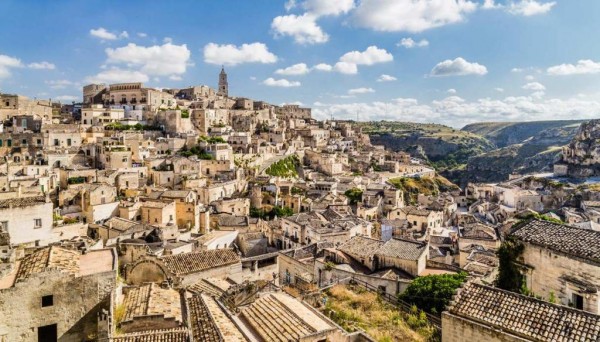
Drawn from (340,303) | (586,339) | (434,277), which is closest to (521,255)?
(434,277)

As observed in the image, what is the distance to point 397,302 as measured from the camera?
65.8 ft

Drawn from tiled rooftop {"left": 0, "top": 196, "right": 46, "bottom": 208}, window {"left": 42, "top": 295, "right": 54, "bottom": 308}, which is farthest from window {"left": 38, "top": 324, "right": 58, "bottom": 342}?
tiled rooftop {"left": 0, "top": 196, "right": 46, "bottom": 208}

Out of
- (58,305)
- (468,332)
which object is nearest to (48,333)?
(58,305)

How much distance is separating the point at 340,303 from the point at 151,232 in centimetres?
1819

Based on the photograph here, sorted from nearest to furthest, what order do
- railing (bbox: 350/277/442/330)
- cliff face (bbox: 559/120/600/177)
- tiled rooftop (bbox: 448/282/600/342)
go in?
tiled rooftop (bbox: 448/282/600/342) < railing (bbox: 350/277/442/330) < cliff face (bbox: 559/120/600/177)

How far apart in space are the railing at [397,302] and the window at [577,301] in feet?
15.8

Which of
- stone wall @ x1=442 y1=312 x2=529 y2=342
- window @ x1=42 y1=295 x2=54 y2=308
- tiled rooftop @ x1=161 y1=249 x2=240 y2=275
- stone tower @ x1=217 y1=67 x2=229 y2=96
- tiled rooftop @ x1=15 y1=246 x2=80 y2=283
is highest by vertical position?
stone tower @ x1=217 y1=67 x2=229 y2=96

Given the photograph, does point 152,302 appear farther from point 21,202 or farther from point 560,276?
point 21,202

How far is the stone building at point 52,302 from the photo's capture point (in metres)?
11.5

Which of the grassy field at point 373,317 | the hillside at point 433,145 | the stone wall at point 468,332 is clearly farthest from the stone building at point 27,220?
the hillside at point 433,145

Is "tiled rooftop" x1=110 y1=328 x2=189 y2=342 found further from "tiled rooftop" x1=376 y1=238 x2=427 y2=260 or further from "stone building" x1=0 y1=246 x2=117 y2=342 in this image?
"tiled rooftop" x1=376 y1=238 x2=427 y2=260

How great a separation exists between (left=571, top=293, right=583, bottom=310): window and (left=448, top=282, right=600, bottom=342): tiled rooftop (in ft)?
12.0

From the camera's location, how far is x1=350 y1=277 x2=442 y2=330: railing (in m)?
17.5

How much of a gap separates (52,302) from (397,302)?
47.3 feet
